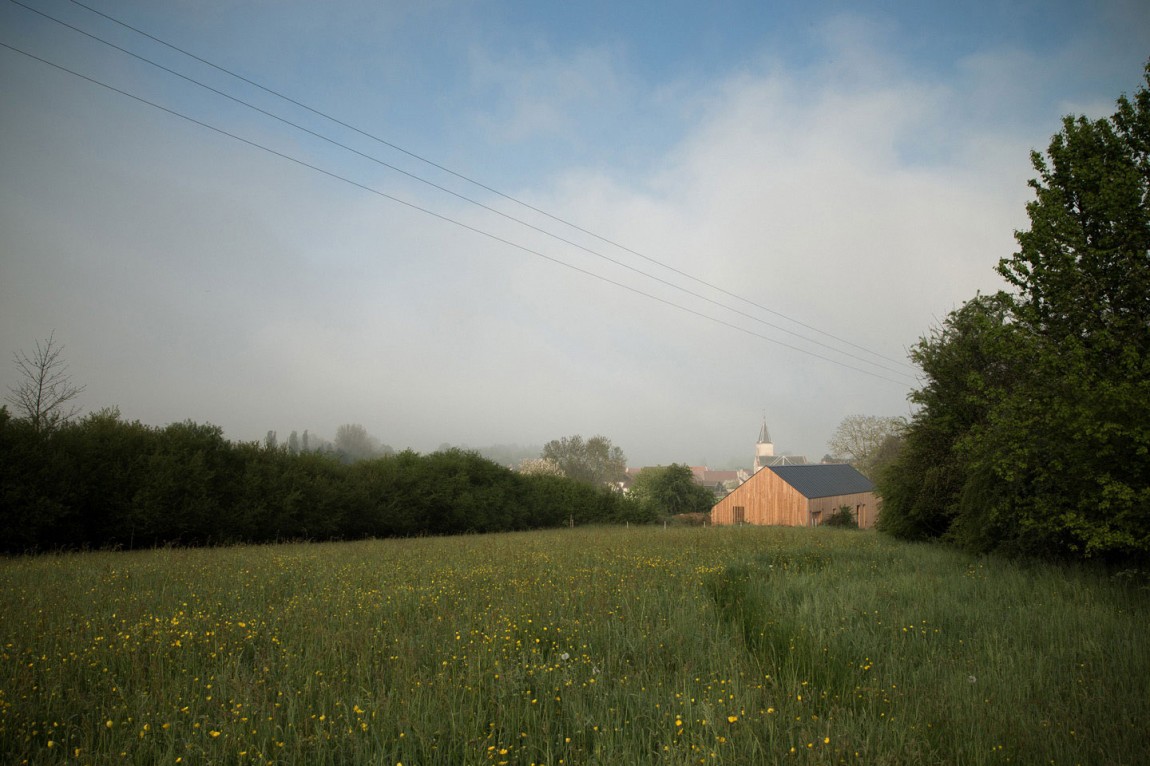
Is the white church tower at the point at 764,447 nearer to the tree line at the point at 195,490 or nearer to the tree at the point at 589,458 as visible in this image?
the tree at the point at 589,458

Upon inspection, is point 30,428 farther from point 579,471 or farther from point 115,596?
point 579,471

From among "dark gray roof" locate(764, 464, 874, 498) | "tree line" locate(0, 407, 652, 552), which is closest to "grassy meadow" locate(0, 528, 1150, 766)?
"tree line" locate(0, 407, 652, 552)

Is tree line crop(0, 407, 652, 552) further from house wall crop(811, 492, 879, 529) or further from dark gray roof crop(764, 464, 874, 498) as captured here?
house wall crop(811, 492, 879, 529)

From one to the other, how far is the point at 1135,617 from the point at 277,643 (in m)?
10.6

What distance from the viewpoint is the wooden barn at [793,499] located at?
4484cm

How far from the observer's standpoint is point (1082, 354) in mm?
9469

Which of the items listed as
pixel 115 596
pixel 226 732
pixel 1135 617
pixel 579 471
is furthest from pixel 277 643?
pixel 579 471

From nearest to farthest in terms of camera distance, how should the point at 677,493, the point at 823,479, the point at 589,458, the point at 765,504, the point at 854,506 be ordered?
the point at 765,504, the point at 823,479, the point at 854,506, the point at 677,493, the point at 589,458

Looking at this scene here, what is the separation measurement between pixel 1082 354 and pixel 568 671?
10.4 m

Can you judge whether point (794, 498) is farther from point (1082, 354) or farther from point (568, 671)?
point (568, 671)

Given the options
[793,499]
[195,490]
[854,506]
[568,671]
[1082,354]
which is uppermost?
[1082,354]

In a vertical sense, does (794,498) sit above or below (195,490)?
below

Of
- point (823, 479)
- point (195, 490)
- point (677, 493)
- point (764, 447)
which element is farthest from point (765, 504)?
point (764, 447)

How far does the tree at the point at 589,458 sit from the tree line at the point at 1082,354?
7309 cm
